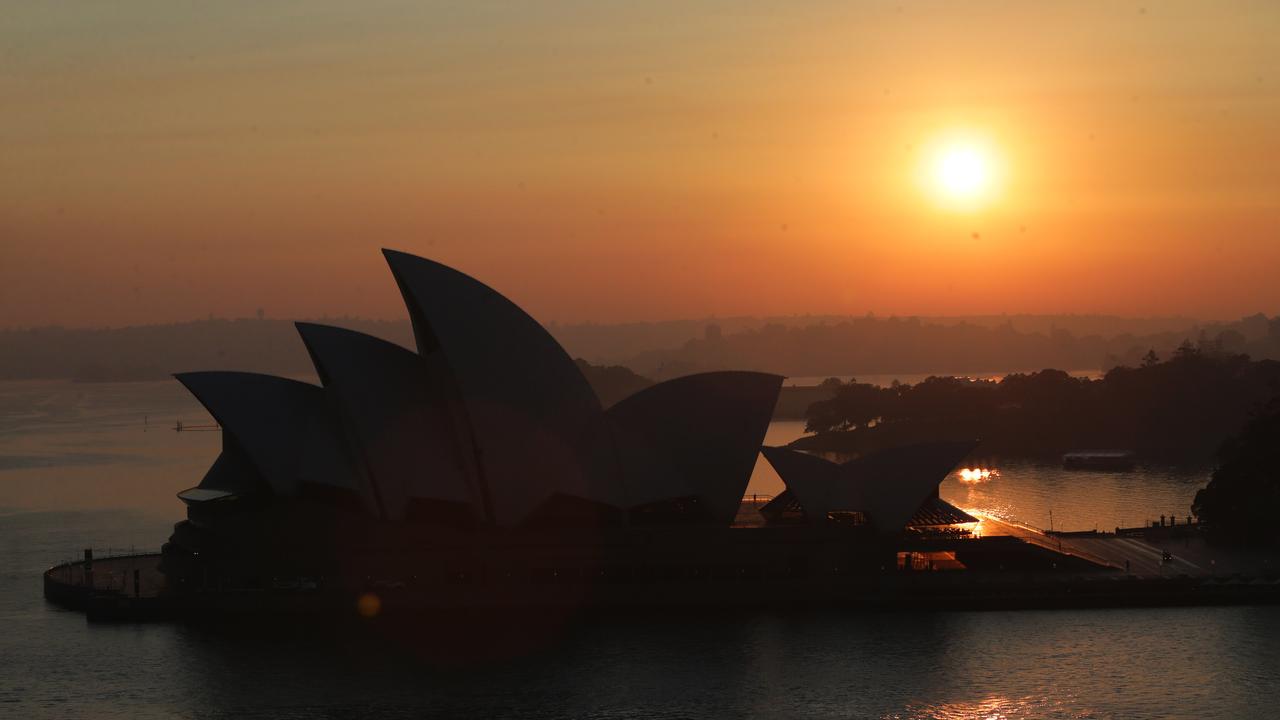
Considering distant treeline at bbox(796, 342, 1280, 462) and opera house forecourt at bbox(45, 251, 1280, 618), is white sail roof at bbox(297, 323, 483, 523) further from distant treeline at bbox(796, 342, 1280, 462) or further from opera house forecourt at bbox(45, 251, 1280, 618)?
distant treeline at bbox(796, 342, 1280, 462)

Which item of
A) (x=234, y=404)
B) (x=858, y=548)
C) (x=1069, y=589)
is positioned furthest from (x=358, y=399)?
(x=1069, y=589)

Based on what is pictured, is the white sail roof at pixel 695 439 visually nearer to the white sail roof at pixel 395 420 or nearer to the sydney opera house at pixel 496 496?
the sydney opera house at pixel 496 496

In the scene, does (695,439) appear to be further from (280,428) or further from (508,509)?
(280,428)

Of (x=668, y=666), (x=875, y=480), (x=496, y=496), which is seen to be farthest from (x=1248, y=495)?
(x=496, y=496)

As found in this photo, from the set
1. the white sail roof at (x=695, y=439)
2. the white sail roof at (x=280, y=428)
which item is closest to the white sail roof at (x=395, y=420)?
the white sail roof at (x=280, y=428)

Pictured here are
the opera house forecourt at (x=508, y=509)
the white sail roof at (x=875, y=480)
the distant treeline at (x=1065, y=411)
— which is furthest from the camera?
the distant treeline at (x=1065, y=411)

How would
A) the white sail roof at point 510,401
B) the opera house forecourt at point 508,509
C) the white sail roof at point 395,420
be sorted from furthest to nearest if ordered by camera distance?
the white sail roof at point 395,420 < the opera house forecourt at point 508,509 < the white sail roof at point 510,401

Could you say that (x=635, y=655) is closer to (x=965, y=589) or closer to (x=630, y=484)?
(x=630, y=484)
